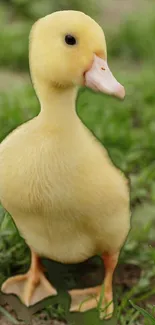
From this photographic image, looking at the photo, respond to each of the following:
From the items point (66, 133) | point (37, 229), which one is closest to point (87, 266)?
point (37, 229)

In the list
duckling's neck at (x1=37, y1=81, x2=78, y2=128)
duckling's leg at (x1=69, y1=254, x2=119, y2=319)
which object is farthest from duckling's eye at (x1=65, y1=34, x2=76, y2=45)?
duckling's leg at (x1=69, y1=254, x2=119, y2=319)

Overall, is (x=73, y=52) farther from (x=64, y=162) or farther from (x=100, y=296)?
(x=100, y=296)

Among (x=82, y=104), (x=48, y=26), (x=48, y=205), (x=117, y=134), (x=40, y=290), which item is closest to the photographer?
(x=48, y=26)

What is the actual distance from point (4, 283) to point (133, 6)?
242 centimetres

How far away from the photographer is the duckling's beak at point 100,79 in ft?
4.37

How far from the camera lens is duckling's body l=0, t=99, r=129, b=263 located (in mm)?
1423

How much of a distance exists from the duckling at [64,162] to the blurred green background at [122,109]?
217mm

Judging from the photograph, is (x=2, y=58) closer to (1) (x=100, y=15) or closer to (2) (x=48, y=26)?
(1) (x=100, y=15)

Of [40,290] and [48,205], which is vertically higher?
[48,205]

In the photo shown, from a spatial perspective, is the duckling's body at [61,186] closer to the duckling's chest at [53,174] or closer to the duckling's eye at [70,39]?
the duckling's chest at [53,174]

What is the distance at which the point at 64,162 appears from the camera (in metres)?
1.42

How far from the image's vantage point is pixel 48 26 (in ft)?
4.40

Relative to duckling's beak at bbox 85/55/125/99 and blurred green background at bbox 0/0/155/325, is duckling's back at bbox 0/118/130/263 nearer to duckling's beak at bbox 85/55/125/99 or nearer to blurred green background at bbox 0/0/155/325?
duckling's beak at bbox 85/55/125/99

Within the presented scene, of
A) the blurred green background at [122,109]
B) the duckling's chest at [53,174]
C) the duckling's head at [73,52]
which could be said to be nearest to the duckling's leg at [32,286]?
the blurred green background at [122,109]
